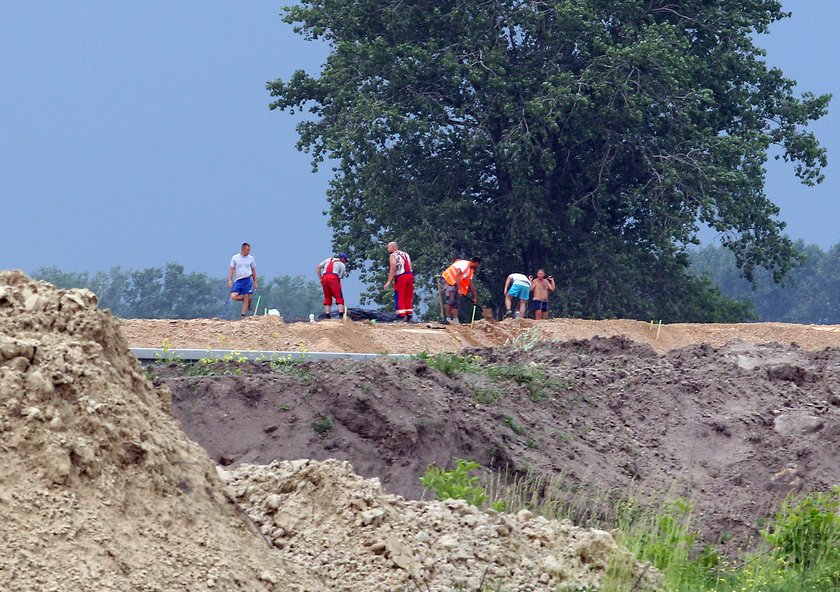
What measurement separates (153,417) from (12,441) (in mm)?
853

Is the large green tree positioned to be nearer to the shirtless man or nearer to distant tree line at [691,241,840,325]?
the shirtless man

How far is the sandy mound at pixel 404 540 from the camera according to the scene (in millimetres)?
6160

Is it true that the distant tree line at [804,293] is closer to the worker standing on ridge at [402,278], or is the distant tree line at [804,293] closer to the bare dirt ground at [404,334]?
the bare dirt ground at [404,334]

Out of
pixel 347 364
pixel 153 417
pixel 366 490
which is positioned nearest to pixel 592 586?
pixel 366 490

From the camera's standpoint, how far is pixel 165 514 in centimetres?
559

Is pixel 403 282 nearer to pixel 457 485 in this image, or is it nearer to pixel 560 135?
pixel 560 135

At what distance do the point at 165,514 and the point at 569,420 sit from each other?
676 centimetres

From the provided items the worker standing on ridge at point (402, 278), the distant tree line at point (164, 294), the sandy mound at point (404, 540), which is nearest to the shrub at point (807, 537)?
the sandy mound at point (404, 540)

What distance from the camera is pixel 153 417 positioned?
609 cm

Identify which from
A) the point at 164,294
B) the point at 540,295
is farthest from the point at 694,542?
the point at 164,294

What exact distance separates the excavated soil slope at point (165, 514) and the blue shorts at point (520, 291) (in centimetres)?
2378

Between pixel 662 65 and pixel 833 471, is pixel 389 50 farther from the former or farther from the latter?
pixel 833 471

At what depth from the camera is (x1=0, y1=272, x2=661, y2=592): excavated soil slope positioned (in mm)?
5230

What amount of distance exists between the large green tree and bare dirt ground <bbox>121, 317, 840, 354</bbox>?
6.05m
